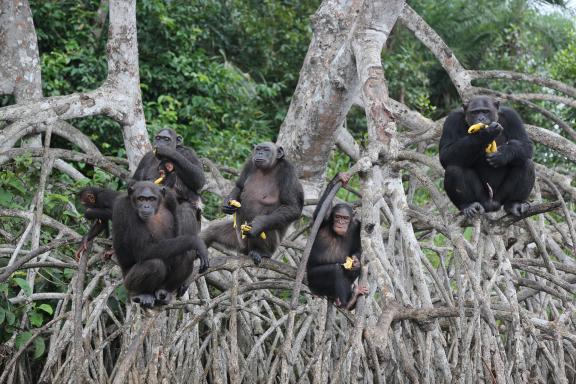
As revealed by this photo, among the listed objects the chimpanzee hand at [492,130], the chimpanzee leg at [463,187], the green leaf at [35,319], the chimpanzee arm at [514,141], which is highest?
the chimpanzee hand at [492,130]

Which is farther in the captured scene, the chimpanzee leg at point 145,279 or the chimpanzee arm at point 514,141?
the chimpanzee arm at point 514,141

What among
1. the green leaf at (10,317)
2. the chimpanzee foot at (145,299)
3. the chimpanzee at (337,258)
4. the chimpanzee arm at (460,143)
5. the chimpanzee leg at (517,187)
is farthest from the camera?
the green leaf at (10,317)

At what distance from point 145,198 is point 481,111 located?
284 centimetres

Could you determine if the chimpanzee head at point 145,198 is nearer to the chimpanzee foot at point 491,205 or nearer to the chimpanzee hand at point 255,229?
the chimpanzee hand at point 255,229

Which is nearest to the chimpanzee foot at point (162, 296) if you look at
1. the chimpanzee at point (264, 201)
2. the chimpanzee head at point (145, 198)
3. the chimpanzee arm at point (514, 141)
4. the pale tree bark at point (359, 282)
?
the pale tree bark at point (359, 282)

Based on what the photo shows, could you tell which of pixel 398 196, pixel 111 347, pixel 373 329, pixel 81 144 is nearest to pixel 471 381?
pixel 373 329

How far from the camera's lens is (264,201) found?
8375mm

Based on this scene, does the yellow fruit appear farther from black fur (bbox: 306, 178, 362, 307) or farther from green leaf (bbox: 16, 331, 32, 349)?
green leaf (bbox: 16, 331, 32, 349)

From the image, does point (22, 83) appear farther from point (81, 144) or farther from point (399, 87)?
point (399, 87)

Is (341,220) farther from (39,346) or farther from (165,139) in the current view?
(39,346)

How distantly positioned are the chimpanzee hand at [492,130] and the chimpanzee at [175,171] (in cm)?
255

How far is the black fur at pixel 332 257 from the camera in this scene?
25.6 ft

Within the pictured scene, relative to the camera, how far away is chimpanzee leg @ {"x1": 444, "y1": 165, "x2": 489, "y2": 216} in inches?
302

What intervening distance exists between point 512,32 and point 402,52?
116 inches
